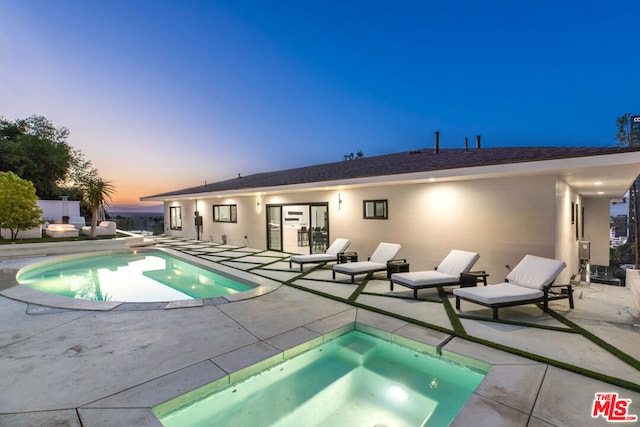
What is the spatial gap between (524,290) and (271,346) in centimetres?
444

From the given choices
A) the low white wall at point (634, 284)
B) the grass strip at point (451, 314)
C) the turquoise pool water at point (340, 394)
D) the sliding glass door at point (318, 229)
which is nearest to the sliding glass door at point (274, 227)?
the sliding glass door at point (318, 229)

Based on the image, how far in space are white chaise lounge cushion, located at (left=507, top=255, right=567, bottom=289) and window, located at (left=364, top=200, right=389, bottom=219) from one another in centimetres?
412

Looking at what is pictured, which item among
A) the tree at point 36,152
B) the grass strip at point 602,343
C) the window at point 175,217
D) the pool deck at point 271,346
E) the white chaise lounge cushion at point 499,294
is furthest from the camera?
the tree at point 36,152

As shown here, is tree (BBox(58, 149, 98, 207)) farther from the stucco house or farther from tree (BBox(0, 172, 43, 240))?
the stucco house

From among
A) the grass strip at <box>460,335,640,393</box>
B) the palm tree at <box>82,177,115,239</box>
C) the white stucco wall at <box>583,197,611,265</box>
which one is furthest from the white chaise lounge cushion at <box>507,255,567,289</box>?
the palm tree at <box>82,177,115,239</box>

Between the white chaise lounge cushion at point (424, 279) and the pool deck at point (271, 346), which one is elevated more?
the white chaise lounge cushion at point (424, 279)

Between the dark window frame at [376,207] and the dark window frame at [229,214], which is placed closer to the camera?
the dark window frame at [376,207]

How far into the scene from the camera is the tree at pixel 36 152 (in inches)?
877

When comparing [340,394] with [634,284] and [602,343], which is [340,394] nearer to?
[602,343]

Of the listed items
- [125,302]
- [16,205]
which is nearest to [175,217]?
[16,205]

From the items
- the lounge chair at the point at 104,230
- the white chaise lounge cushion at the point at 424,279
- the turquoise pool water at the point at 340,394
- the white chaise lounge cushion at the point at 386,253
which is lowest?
the turquoise pool water at the point at 340,394

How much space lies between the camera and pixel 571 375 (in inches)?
125

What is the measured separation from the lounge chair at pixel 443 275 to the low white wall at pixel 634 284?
3027 millimetres

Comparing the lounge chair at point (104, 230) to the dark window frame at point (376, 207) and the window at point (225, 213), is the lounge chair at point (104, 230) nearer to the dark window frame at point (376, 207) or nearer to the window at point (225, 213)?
Result: the window at point (225, 213)
